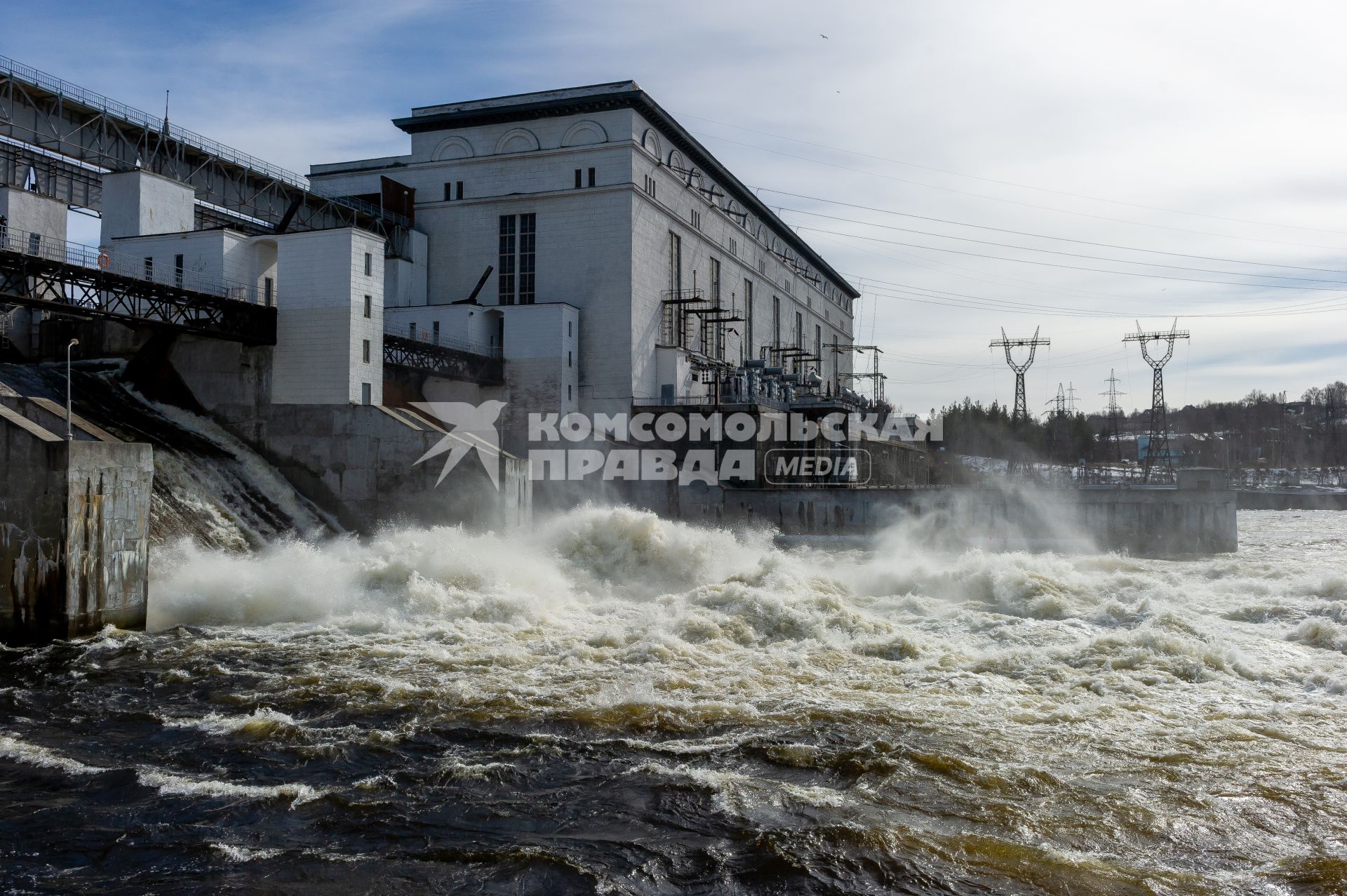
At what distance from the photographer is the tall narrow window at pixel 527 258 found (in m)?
44.0

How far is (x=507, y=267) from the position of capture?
145 feet

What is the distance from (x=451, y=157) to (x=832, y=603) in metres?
35.7

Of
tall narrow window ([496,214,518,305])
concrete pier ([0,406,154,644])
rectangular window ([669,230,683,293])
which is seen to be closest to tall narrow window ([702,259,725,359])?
rectangular window ([669,230,683,293])

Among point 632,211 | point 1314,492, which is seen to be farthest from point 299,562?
point 1314,492

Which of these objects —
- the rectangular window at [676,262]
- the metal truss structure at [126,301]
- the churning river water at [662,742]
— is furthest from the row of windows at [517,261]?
the churning river water at [662,742]

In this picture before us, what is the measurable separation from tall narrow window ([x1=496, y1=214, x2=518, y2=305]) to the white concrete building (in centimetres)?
6

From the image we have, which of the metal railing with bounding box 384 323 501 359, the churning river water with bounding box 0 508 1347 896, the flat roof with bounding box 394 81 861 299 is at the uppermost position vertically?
the flat roof with bounding box 394 81 861 299

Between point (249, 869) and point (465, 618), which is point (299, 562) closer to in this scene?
point (465, 618)

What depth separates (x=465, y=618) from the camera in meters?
16.7

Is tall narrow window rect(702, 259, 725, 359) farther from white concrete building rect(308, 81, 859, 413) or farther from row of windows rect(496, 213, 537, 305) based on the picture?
row of windows rect(496, 213, 537, 305)

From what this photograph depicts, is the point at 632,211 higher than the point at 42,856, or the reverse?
the point at 632,211

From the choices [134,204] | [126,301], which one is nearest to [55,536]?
[126,301]

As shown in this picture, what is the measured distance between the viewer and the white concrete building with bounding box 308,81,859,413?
4072cm

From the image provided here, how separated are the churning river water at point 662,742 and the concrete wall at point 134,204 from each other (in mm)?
15168
